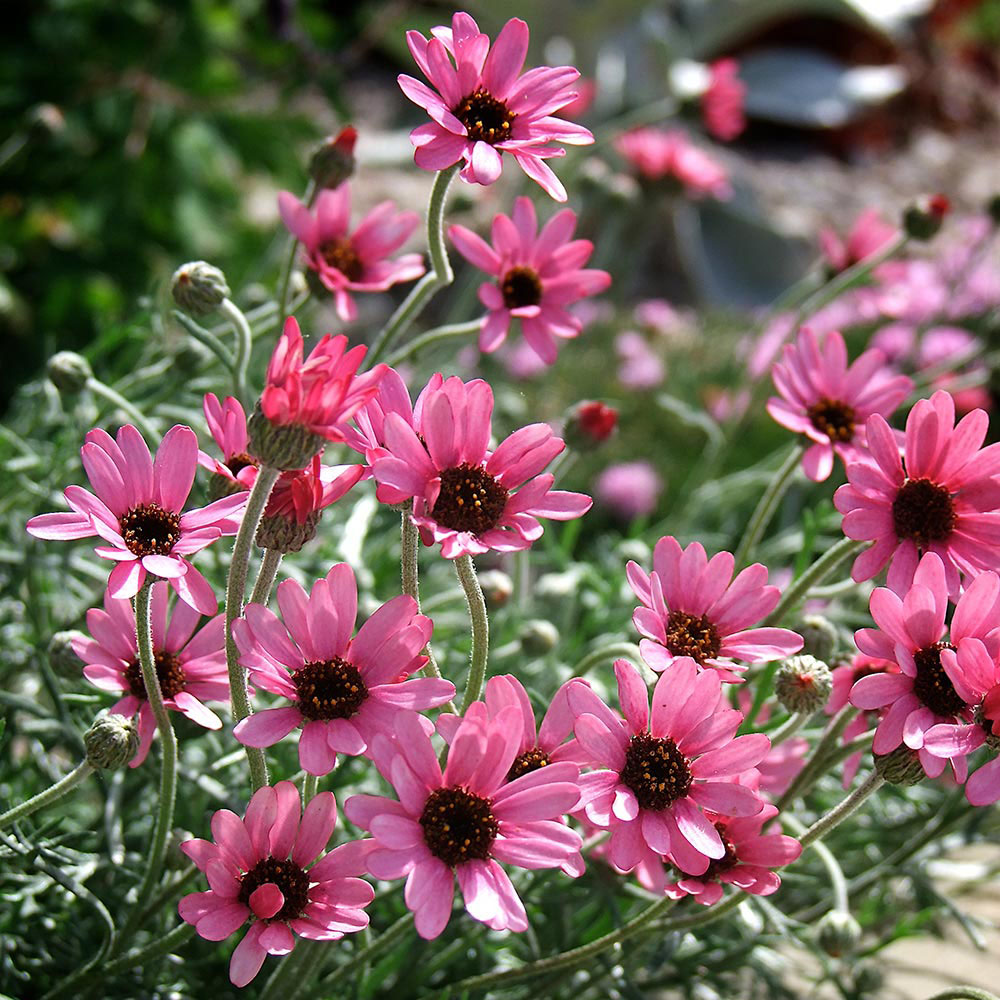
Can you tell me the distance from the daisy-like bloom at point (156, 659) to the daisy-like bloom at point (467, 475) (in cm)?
24

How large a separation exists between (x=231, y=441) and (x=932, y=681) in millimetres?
572

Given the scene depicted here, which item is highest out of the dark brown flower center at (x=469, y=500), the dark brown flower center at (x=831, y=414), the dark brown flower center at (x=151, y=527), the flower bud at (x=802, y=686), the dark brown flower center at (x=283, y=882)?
the dark brown flower center at (x=469, y=500)

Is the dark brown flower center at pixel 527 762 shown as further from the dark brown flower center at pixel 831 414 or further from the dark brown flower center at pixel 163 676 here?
the dark brown flower center at pixel 831 414

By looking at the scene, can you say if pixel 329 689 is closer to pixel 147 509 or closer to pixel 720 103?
pixel 147 509

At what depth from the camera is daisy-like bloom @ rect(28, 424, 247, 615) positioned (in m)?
0.85

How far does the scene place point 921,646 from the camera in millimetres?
891

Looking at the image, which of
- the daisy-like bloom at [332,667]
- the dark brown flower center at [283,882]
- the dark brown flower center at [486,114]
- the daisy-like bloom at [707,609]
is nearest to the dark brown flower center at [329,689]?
the daisy-like bloom at [332,667]

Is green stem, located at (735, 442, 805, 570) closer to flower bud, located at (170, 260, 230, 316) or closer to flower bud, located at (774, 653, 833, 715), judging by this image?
flower bud, located at (774, 653, 833, 715)

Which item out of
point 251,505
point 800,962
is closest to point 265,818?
point 251,505

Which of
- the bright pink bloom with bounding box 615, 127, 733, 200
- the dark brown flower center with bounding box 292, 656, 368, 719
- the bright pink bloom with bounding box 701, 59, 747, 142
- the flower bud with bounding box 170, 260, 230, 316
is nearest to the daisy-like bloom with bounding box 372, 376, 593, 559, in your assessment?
the dark brown flower center with bounding box 292, 656, 368, 719

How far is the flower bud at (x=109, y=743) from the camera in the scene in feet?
2.79

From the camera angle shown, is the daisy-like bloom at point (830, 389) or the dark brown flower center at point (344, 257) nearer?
the daisy-like bloom at point (830, 389)

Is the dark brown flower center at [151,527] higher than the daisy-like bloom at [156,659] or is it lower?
higher

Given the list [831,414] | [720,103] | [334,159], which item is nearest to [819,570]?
[831,414]
